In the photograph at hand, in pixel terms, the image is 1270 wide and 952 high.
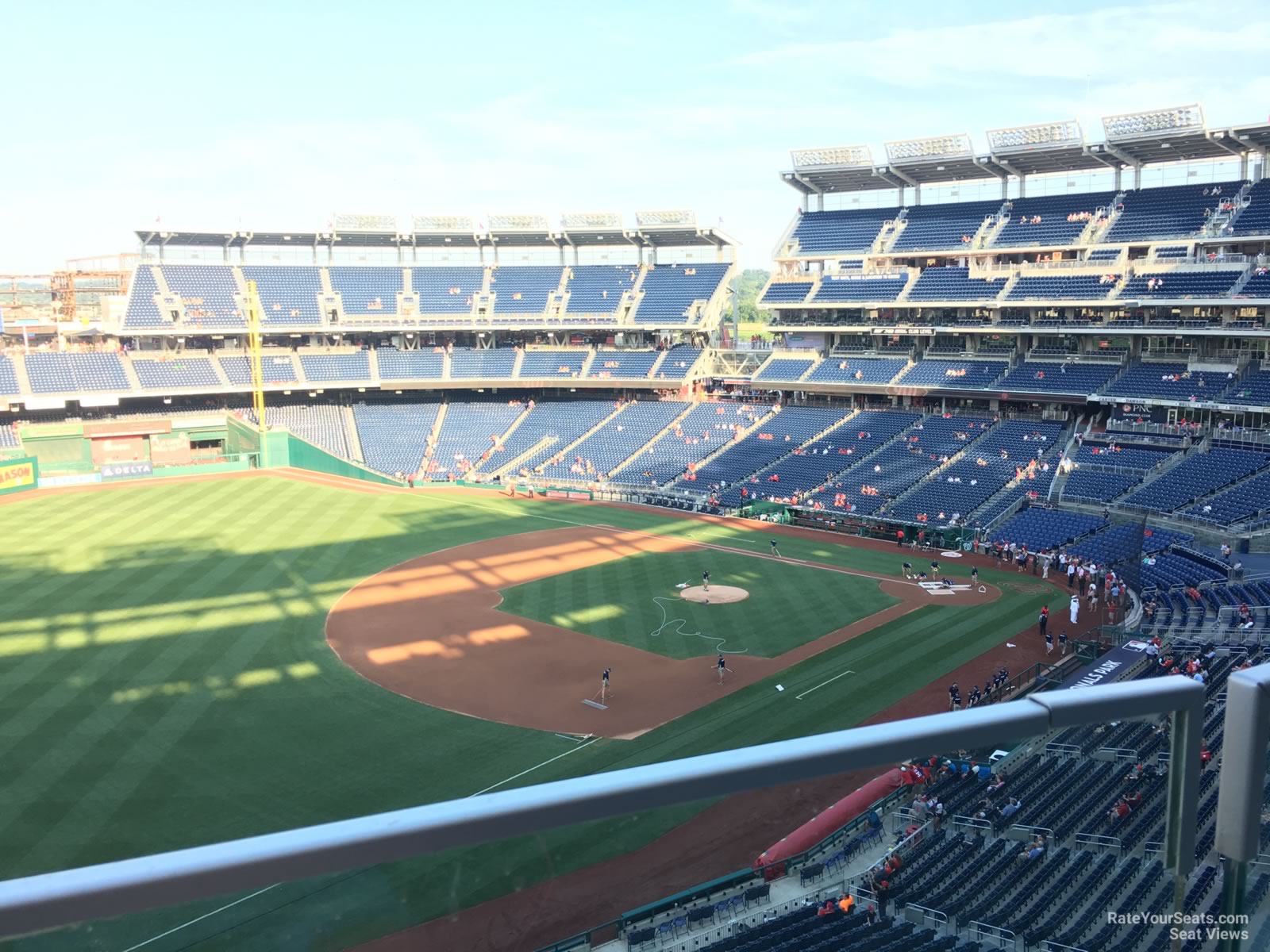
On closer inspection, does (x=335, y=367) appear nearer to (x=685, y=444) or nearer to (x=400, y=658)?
(x=685, y=444)

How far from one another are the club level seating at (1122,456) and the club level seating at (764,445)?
14911 mm

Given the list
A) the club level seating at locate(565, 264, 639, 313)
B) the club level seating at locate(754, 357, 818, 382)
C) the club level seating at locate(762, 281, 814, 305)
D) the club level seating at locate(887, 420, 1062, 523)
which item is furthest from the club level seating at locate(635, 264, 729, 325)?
the club level seating at locate(887, 420, 1062, 523)

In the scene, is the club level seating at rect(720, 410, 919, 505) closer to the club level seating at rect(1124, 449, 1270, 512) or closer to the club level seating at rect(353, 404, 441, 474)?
the club level seating at rect(1124, 449, 1270, 512)

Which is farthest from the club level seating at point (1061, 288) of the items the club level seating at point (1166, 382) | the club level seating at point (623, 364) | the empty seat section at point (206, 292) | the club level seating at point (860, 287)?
the empty seat section at point (206, 292)

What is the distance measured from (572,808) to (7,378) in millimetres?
69463

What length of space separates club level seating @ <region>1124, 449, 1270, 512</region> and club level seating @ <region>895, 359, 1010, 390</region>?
42.5 feet

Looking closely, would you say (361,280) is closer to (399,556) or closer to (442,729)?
(399,556)

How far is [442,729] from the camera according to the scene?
2422cm

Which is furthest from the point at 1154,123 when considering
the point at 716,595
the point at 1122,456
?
the point at 716,595

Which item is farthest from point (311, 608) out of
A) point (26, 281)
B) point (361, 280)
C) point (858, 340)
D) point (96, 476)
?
point (26, 281)

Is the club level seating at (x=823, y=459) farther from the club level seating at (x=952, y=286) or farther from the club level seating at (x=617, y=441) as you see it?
the club level seating at (x=617, y=441)

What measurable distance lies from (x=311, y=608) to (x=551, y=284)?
157ft

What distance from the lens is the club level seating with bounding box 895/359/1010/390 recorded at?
55.6 metres

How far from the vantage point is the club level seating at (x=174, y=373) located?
2554 inches
